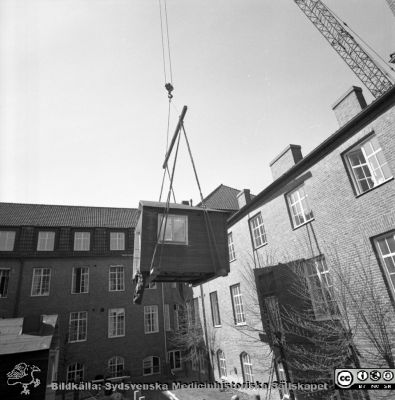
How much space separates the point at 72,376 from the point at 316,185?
2401 centimetres

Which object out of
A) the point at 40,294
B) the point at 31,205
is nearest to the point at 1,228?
the point at 31,205

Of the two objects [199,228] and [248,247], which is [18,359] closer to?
[199,228]

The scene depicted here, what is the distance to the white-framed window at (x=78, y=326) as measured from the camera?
80.2 ft

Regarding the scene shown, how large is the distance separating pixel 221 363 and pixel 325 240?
1418 cm

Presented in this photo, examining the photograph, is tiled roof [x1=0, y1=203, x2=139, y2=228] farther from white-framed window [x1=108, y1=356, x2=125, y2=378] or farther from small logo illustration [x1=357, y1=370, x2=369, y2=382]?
small logo illustration [x1=357, y1=370, x2=369, y2=382]

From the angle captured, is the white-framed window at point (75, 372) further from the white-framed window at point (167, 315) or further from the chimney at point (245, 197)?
the chimney at point (245, 197)

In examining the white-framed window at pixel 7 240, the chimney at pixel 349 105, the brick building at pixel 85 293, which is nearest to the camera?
the chimney at pixel 349 105

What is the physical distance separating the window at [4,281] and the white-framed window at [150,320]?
1210cm

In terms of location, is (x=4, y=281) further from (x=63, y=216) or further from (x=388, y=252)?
(x=388, y=252)

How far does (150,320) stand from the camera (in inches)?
1080

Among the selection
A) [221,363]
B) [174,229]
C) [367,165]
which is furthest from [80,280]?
[367,165]

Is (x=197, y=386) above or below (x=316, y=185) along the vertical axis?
below

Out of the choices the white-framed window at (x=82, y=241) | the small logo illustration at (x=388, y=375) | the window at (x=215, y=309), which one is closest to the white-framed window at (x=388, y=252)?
the small logo illustration at (x=388, y=375)

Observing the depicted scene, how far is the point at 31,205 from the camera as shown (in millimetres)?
30141
